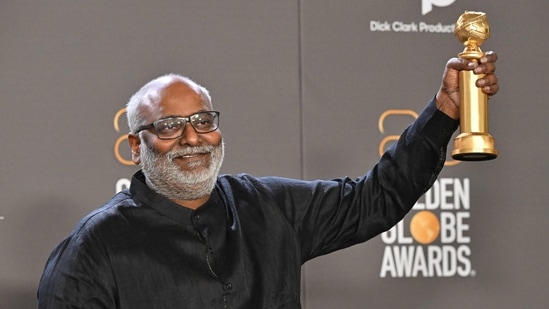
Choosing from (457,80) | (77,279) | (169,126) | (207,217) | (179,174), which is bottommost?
(77,279)

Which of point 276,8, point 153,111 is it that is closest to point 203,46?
point 276,8

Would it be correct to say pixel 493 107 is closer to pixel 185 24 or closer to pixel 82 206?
pixel 185 24

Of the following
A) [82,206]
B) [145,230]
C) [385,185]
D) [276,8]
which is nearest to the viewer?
[145,230]

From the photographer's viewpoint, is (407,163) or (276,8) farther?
(276,8)

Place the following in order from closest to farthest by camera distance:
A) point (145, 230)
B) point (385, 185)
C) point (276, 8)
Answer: point (145, 230) < point (385, 185) < point (276, 8)

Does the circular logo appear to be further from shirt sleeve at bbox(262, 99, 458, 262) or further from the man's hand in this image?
the man's hand

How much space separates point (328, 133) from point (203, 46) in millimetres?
561

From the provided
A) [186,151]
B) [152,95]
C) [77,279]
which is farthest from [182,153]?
[77,279]

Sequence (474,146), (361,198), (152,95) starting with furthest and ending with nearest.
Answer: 1. (361,198)
2. (152,95)
3. (474,146)

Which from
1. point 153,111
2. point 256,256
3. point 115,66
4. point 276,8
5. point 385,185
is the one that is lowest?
point 256,256

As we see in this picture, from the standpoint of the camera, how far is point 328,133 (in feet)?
11.1

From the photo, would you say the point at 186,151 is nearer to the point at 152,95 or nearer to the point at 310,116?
the point at 152,95

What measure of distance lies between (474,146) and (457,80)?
22cm

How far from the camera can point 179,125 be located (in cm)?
234
